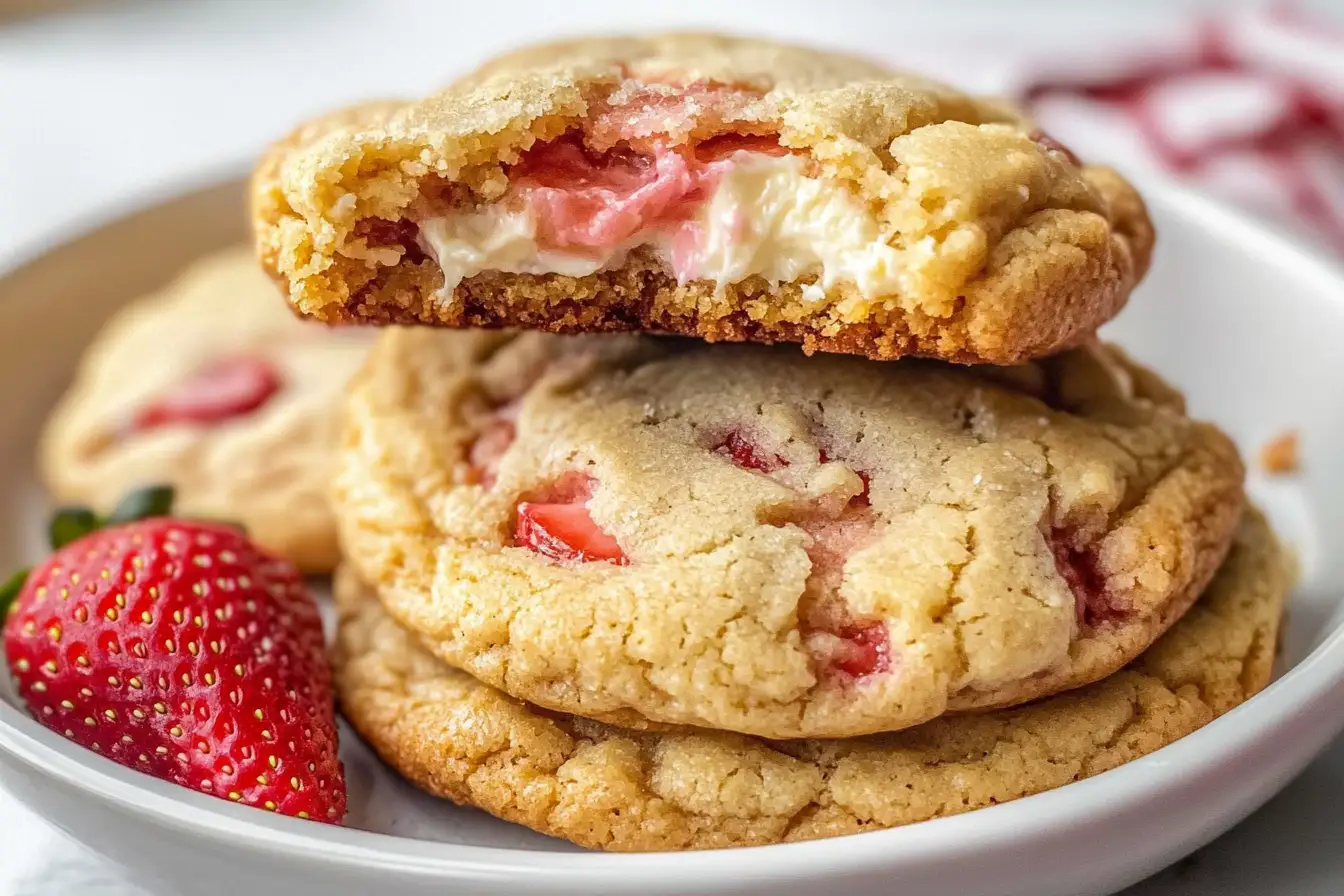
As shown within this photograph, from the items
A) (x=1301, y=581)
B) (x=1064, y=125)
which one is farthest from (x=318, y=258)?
(x=1064, y=125)

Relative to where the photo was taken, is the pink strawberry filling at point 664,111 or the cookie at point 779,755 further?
the pink strawberry filling at point 664,111

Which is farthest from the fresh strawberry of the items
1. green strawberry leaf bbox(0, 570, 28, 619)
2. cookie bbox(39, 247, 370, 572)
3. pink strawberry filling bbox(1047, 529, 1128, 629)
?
pink strawberry filling bbox(1047, 529, 1128, 629)

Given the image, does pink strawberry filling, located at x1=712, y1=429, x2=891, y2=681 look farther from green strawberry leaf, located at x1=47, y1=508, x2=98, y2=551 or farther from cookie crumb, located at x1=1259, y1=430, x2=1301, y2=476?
green strawberry leaf, located at x1=47, y1=508, x2=98, y2=551

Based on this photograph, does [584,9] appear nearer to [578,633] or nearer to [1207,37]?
[1207,37]

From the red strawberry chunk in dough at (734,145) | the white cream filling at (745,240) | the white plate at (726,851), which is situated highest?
the red strawberry chunk in dough at (734,145)

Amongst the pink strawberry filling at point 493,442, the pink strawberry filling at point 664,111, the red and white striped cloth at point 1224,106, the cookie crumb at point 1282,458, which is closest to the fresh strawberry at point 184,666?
the pink strawberry filling at point 493,442

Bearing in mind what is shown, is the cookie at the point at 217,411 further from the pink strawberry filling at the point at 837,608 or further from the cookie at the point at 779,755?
the pink strawberry filling at the point at 837,608

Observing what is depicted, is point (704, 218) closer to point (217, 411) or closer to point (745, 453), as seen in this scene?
point (745, 453)
